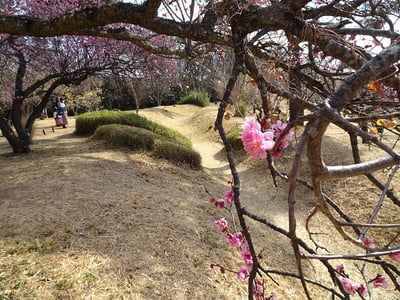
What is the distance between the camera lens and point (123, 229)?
3303mm

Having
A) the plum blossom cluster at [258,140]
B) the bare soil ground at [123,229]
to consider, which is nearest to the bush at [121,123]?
the bare soil ground at [123,229]

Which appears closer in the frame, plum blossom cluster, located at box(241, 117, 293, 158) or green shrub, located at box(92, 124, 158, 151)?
plum blossom cluster, located at box(241, 117, 293, 158)

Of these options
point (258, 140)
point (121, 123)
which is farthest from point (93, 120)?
point (258, 140)

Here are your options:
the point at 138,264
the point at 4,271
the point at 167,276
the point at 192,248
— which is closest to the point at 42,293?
the point at 4,271

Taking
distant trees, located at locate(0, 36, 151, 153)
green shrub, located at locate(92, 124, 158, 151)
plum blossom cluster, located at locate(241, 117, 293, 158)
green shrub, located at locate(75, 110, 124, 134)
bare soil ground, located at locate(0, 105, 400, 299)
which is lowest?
bare soil ground, located at locate(0, 105, 400, 299)

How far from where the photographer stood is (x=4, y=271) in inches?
94.0

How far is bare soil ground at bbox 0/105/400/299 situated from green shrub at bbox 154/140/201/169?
33 centimetres

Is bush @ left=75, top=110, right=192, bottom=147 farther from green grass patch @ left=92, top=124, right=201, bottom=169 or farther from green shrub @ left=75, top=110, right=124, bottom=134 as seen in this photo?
green grass patch @ left=92, top=124, right=201, bottom=169

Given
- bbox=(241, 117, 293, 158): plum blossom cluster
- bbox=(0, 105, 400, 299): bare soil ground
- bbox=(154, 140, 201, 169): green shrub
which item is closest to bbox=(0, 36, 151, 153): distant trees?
bbox=(0, 105, 400, 299): bare soil ground

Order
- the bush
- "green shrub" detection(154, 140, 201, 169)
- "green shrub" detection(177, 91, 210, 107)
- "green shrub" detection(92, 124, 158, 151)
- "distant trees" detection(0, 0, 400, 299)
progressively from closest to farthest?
"distant trees" detection(0, 0, 400, 299) → "green shrub" detection(154, 140, 201, 169) → "green shrub" detection(92, 124, 158, 151) → the bush → "green shrub" detection(177, 91, 210, 107)

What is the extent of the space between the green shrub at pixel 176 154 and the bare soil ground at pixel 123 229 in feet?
Result: 1.09

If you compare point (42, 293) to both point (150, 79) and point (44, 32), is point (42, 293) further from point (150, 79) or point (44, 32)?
point (150, 79)

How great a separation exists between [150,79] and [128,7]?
545 cm

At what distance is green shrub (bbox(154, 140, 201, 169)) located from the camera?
21.8ft
